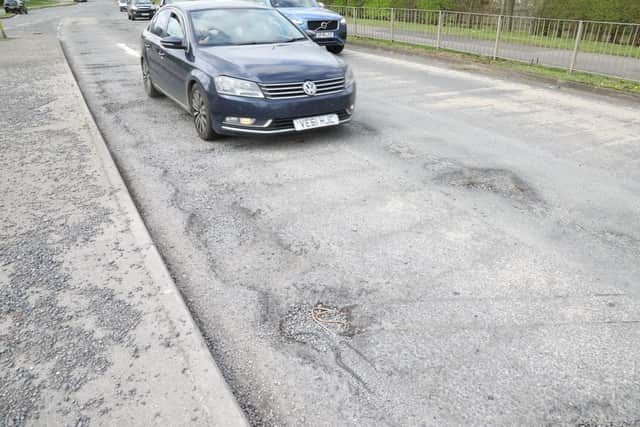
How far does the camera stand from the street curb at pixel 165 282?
238 cm

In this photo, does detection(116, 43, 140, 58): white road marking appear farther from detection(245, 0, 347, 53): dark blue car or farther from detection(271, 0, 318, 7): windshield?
detection(271, 0, 318, 7): windshield

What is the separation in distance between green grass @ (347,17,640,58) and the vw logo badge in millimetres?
8028

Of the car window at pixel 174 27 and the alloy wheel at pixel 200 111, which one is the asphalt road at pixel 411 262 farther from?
the car window at pixel 174 27

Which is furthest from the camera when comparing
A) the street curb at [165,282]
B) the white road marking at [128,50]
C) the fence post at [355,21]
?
the fence post at [355,21]

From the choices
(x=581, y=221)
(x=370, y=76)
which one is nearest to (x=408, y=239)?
(x=581, y=221)

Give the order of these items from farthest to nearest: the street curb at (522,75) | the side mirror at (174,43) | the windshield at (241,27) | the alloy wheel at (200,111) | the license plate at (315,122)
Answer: the street curb at (522,75), the windshield at (241,27), the side mirror at (174,43), the alloy wheel at (200,111), the license plate at (315,122)

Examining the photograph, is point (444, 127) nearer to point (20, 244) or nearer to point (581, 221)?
point (581, 221)

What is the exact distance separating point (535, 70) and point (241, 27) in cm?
752

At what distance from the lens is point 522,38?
42.2ft

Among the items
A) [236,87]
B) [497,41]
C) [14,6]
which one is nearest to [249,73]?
[236,87]

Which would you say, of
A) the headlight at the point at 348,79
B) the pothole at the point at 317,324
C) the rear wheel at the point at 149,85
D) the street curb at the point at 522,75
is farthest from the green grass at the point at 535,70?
the pothole at the point at 317,324

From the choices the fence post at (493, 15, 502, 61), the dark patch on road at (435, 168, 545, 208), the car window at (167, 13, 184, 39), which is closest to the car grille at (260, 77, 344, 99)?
the dark patch on road at (435, 168, 545, 208)

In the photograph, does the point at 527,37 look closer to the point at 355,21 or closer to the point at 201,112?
the point at 355,21

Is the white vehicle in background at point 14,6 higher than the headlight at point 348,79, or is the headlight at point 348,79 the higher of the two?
the headlight at point 348,79
